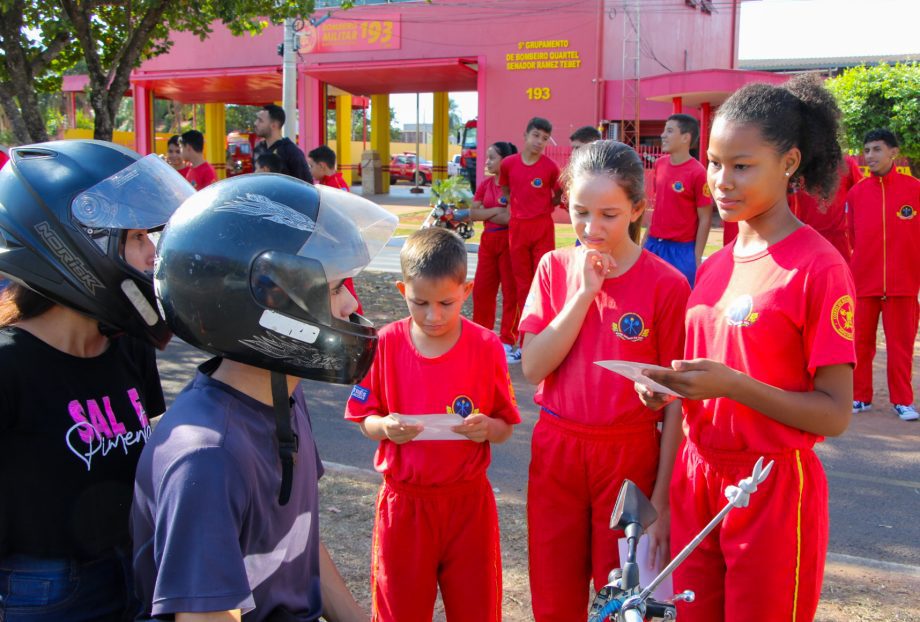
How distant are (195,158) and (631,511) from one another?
1040 cm

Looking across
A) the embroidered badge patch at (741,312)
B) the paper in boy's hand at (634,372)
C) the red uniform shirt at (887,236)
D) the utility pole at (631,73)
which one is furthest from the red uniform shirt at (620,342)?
the utility pole at (631,73)

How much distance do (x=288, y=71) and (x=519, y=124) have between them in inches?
334

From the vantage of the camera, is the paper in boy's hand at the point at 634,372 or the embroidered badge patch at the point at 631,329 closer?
the paper in boy's hand at the point at 634,372

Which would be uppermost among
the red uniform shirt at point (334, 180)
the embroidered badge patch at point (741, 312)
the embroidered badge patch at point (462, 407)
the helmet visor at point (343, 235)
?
the red uniform shirt at point (334, 180)

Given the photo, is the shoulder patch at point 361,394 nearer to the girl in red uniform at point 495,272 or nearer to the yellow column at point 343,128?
the girl in red uniform at point 495,272

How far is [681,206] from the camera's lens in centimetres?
807

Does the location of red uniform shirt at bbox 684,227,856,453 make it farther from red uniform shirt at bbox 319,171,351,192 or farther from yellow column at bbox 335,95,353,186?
yellow column at bbox 335,95,353,186

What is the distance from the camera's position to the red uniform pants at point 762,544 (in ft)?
7.64

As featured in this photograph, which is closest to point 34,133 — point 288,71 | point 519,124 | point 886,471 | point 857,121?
point 288,71

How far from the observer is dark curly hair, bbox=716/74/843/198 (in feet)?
8.01

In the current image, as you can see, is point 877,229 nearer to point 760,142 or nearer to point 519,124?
point 760,142

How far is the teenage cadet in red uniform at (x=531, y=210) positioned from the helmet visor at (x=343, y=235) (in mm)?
6661

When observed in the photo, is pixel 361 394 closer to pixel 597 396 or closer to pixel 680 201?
pixel 597 396

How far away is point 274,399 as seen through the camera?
1707 millimetres
